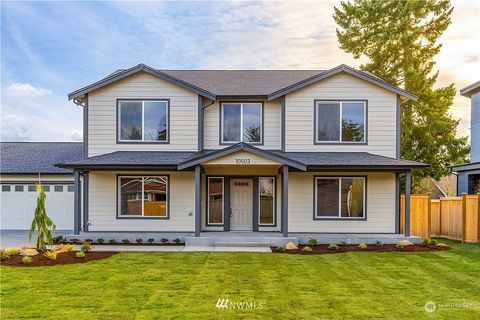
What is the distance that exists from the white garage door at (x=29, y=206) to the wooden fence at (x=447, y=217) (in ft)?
52.2

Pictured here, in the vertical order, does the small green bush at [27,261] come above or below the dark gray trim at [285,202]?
below

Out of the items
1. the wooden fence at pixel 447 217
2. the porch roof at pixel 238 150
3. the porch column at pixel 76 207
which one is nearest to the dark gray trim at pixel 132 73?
the porch roof at pixel 238 150

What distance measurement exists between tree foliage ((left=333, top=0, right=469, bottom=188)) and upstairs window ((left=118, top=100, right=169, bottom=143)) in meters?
15.6

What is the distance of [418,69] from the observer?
80.5 feet

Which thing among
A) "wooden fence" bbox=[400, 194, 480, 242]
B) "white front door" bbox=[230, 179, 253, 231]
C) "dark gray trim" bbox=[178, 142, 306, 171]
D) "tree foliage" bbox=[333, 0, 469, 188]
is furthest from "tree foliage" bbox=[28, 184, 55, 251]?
"tree foliage" bbox=[333, 0, 469, 188]

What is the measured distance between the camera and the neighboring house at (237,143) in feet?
50.1

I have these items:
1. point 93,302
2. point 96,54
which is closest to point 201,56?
point 96,54

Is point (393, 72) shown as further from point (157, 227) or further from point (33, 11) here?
point (33, 11)

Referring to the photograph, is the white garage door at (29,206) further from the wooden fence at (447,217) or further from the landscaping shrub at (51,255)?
the wooden fence at (447,217)

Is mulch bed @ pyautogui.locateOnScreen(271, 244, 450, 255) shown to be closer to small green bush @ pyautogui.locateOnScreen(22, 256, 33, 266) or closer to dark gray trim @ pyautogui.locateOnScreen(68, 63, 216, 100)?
dark gray trim @ pyautogui.locateOnScreen(68, 63, 216, 100)

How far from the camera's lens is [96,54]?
810 inches

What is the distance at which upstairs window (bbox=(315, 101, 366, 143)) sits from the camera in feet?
51.3

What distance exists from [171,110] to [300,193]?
20.6ft

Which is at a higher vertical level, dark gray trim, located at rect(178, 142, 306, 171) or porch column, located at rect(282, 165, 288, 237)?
dark gray trim, located at rect(178, 142, 306, 171)
